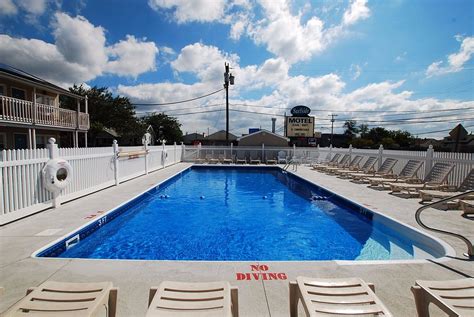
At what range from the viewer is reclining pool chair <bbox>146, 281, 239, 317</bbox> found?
161 centimetres

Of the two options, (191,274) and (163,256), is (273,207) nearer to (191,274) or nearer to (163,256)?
(163,256)

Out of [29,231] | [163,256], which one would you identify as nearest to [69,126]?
[29,231]

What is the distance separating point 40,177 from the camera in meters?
5.23

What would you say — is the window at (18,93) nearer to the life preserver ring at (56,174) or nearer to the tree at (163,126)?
the life preserver ring at (56,174)

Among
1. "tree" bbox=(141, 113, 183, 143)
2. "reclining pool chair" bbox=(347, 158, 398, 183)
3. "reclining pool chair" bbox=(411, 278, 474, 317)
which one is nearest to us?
"reclining pool chair" bbox=(411, 278, 474, 317)

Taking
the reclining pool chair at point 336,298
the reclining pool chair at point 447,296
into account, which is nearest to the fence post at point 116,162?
the reclining pool chair at point 336,298

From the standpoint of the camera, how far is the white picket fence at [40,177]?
4.45m

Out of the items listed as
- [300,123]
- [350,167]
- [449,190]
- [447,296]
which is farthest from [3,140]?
[300,123]

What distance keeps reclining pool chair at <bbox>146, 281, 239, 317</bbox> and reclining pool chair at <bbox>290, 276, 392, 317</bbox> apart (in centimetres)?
52

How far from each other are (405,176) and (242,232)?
7924mm

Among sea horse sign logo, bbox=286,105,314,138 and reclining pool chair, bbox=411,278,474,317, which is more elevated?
sea horse sign logo, bbox=286,105,314,138

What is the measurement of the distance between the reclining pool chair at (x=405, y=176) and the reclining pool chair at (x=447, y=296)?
7.57 meters

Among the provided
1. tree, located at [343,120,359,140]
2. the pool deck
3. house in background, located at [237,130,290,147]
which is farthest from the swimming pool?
tree, located at [343,120,359,140]

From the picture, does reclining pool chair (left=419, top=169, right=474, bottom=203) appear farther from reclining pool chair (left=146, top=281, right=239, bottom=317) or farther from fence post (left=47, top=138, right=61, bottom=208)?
fence post (left=47, top=138, right=61, bottom=208)
